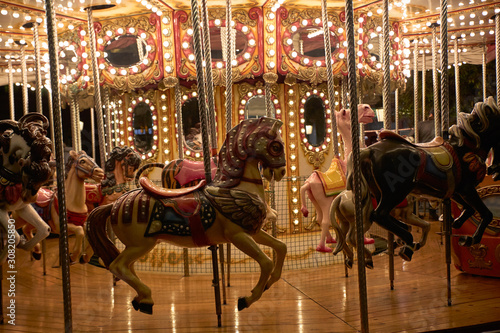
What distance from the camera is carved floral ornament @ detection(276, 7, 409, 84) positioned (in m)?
8.05

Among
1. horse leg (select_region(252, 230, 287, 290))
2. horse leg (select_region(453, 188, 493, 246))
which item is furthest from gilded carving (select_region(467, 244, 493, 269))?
horse leg (select_region(252, 230, 287, 290))

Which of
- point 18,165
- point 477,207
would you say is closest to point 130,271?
point 18,165

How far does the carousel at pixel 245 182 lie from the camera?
3.14 metres

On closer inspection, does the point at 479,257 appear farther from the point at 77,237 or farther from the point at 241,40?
the point at 241,40

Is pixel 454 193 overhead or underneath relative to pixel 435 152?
underneath

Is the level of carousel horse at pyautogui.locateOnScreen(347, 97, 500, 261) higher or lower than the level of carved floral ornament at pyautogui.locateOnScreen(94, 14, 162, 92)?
lower

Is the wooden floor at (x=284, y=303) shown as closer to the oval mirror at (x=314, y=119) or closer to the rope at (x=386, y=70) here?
the rope at (x=386, y=70)

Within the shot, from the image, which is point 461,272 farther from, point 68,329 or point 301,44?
point 301,44

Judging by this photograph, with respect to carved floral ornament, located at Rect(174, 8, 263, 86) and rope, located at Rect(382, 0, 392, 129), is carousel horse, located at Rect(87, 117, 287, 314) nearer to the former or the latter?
rope, located at Rect(382, 0, 392, 129)

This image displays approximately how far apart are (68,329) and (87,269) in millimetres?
3295

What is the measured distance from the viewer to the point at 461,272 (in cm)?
496

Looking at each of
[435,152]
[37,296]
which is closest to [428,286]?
[435,152]

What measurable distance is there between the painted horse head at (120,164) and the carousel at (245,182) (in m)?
0.02

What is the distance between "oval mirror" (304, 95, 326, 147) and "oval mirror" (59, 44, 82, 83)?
401cm
